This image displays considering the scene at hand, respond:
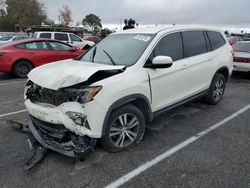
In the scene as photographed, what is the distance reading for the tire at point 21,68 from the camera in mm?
9141

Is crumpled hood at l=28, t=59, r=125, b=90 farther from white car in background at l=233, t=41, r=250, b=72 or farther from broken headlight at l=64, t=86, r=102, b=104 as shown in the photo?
white car in background at l=233, t=41, r=250, b=72

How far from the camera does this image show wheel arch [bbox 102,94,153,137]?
3096mm

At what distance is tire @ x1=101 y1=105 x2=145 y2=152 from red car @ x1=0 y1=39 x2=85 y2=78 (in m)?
7.07

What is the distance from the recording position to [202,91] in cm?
500

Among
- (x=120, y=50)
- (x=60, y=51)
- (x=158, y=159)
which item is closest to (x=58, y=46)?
(x=60, y=51)

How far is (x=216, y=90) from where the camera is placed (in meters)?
5.54

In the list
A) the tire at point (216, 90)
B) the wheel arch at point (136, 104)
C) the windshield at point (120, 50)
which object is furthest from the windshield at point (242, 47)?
the wheel arch at point (136, 104)

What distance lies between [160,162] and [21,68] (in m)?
7.78

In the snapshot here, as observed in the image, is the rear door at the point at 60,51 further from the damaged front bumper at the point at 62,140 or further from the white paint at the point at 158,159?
the white paint at the point at 158,159

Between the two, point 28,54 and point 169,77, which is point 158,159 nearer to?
point 169,77

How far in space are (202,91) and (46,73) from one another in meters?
3.22

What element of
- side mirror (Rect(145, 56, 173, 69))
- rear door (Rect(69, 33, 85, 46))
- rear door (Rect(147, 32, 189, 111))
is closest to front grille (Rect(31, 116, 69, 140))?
rear door (Rect(147, 32, 189, 111))

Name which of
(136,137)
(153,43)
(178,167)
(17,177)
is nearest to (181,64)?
(153,43)

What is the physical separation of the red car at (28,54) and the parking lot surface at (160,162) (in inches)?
195
